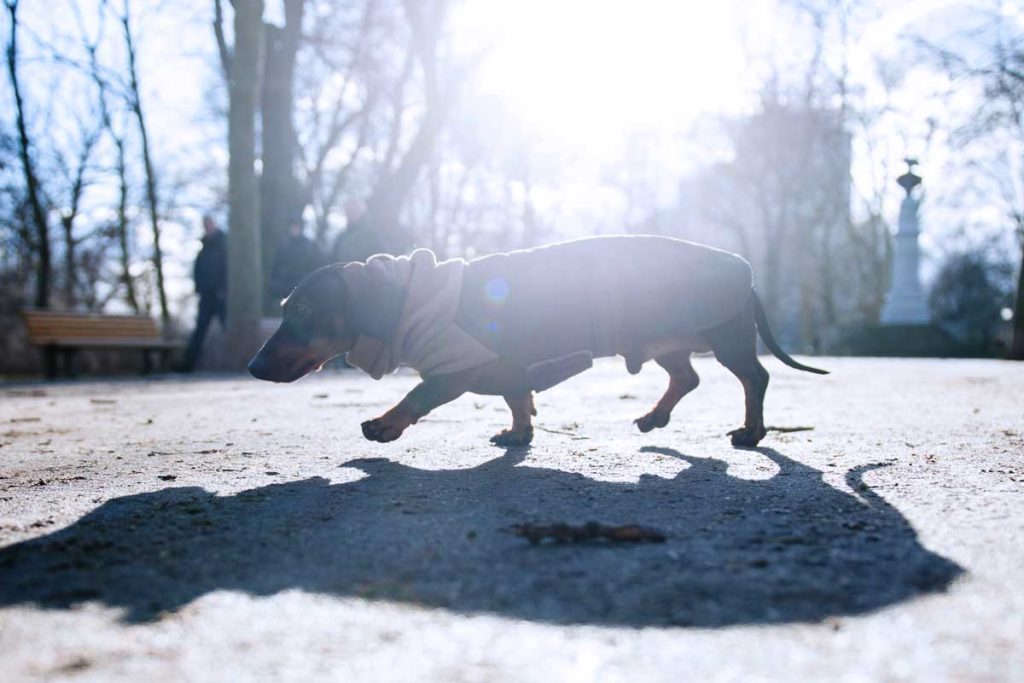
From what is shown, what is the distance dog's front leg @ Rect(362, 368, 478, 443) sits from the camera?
3.39 metres

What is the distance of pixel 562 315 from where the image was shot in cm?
366

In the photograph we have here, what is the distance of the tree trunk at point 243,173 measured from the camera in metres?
11.6

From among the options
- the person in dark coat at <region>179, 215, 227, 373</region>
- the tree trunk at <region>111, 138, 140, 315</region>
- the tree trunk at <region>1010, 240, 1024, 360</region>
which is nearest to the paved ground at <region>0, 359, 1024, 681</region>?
the person in dark coat at <region>179, 215, 227, 373</region>

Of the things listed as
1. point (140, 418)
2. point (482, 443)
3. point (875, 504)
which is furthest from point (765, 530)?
point (140, 418)

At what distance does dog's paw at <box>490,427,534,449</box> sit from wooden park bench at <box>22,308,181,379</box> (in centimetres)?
1102

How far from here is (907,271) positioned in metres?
21.4

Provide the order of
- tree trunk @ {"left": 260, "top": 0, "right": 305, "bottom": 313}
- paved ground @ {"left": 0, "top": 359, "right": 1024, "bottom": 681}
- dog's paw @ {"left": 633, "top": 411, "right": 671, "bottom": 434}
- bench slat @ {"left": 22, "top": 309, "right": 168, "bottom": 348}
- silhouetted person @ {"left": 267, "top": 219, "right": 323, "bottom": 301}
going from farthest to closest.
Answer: tree trunk @ {"left": 260, "top": 0, "right": 305, "bottom": 313} → bench slat @ {"left": 22, "top": 309, "right": 168, "bottom": 348} → silhouetted person @ {"left": 267, "top": 219, "right": 323, "bottom": 301} → dog's paw @ {"left": 633, "top": 411, "right": 671, "bottom": 434} → paved ground @ {"left": 0, "top": 359, "right": 1024, "bottom": 681}

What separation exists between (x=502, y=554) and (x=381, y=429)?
153cm

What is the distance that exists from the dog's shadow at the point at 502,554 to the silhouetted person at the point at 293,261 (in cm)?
1019

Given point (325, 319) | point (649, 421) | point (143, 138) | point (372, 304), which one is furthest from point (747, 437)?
point (143, 138)

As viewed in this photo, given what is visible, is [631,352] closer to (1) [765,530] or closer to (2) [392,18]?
(1) [765,530]

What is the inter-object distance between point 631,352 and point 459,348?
2.60 ft

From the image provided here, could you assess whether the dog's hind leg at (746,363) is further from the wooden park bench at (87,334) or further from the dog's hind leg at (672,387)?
the wooden park bench at (87,334)

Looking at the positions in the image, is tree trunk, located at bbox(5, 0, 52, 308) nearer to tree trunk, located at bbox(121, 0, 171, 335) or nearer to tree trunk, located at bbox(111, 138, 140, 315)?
tree trunk, located at bbox(121, 0, 171, 335)
